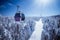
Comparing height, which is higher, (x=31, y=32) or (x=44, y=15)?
(x=44, y=15)

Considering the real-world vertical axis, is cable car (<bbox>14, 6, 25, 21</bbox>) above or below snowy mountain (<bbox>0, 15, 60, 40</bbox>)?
above

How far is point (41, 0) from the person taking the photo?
2.00m

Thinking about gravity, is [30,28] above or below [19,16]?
below

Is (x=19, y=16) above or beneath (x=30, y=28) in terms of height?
above

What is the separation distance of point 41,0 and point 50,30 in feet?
1.46

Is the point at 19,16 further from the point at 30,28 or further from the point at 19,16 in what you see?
the point at 30,28

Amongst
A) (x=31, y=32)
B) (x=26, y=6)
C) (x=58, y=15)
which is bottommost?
(x=31, y=32)

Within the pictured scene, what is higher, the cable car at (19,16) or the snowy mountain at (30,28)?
the cable car at (19,16)

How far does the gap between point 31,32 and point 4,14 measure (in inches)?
18.9

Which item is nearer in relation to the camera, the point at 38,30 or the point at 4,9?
the point at 38,30

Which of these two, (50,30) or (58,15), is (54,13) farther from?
(50,30)

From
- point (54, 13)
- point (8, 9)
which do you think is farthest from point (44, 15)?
point (8, 9)

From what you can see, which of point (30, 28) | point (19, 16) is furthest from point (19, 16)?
point (30, 28)

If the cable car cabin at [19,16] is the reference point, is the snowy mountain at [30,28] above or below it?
below
